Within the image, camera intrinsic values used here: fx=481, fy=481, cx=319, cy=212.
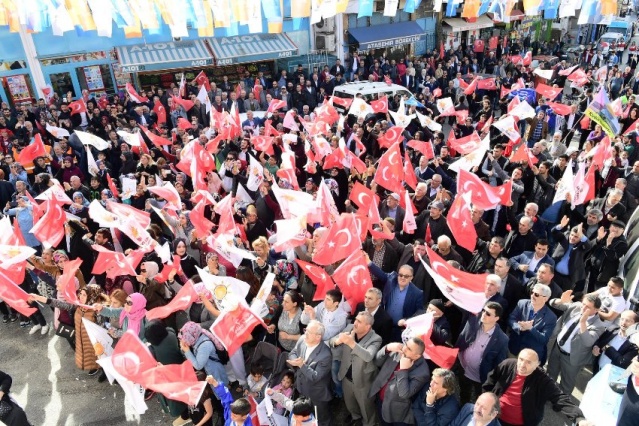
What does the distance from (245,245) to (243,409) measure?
2925 millimetres

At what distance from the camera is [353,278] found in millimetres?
4984

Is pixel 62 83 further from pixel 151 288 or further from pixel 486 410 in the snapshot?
pixel 486 410

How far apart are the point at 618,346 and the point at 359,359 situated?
229 cm

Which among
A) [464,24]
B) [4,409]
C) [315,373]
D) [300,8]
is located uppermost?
[300,8]

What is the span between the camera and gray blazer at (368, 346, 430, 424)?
398 centimetres

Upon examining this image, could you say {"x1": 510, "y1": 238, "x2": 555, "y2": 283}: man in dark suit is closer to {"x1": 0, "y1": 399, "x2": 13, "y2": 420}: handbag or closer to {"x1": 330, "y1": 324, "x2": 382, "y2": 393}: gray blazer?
{"x1": 330, "y1": 324, "x2": 382, "y2": 393}: gray blazer

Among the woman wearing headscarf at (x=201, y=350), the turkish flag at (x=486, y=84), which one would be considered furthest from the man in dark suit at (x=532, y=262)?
the turkish flag at (x=486, y=84)

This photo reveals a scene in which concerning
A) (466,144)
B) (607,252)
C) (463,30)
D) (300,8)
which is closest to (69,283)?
(607,252)

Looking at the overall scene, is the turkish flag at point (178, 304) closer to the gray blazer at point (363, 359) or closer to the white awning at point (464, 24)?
the gray blazer at point (363, 359)

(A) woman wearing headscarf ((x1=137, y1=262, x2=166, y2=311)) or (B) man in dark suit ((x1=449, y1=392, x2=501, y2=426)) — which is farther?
(A) woman wearing headscarf ((x1=137, y1=262, x2=166, y2=311))

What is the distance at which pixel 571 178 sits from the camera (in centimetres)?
659

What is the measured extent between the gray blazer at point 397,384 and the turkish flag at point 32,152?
813 centimetres

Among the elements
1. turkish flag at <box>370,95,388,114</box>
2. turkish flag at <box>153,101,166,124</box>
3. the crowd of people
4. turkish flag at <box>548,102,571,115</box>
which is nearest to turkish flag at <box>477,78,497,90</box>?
turkish flag at <box>548,102,571,115</box>

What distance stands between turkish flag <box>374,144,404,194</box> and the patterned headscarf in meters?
3.94
